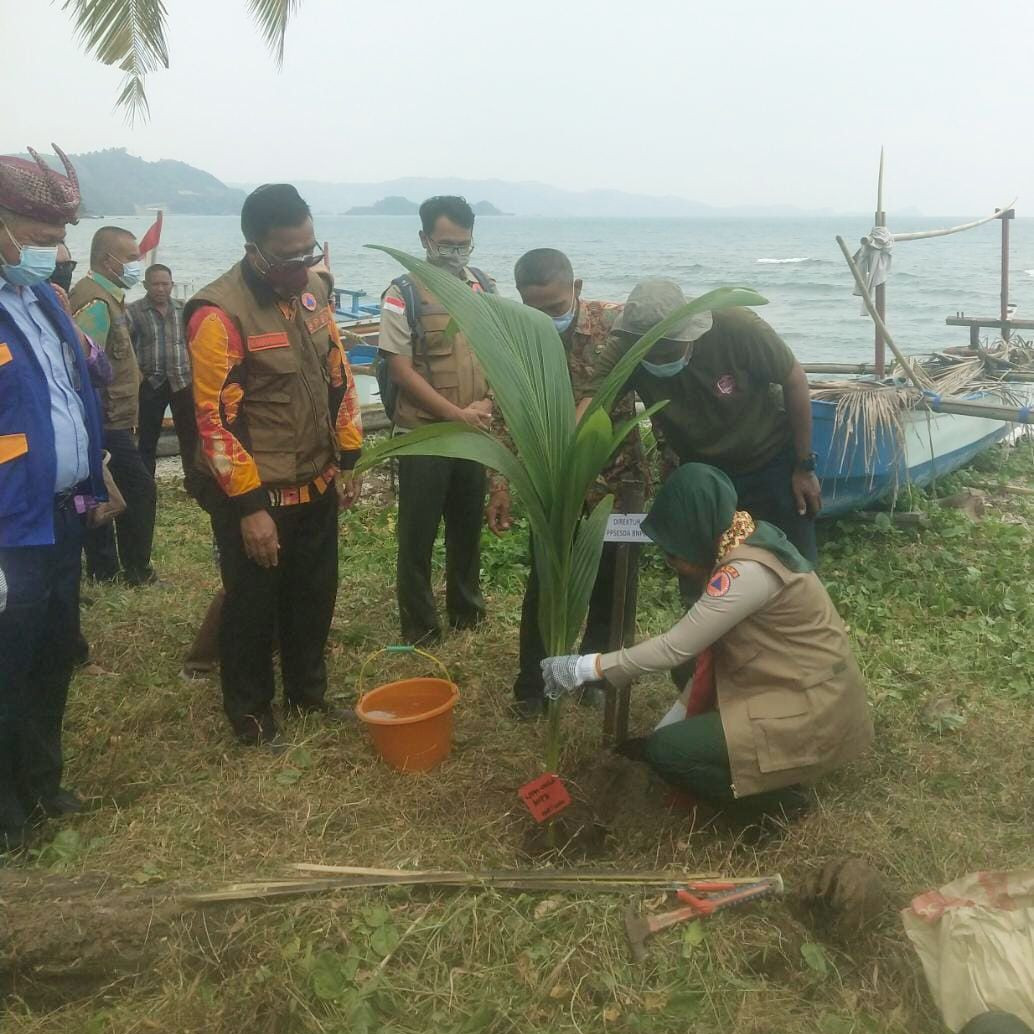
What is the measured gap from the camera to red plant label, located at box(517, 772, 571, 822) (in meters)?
2.54

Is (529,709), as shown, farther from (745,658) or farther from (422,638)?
(745,658)

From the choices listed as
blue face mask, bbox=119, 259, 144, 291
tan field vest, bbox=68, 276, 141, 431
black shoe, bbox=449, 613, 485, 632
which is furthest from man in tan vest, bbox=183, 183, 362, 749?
blue face mask, bbox=119, 259, 144, 291

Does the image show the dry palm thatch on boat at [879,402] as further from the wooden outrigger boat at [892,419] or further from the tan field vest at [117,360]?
the tan field vest at [117,360]

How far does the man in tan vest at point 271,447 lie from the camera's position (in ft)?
9.18

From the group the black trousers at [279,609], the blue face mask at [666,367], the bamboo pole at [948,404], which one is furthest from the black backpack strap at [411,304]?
the bamboo pole at [948,404]

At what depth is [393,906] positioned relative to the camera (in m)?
2.33

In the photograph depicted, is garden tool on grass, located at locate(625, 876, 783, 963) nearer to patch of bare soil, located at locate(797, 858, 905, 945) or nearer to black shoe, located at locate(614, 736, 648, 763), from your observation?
patch of bare soil, located at locate(797, 858, 905, 945)

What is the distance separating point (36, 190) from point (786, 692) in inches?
89.2

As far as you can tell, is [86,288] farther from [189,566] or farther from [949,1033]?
[949,1033]

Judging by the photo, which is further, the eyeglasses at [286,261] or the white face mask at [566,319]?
the white face mask at [566,319]

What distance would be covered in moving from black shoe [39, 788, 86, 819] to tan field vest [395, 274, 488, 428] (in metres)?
1.72


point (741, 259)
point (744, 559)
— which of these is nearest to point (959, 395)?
point (744, 559)

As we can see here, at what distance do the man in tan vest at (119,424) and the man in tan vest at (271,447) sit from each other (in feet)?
6.35

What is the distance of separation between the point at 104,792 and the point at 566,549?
1674mm
